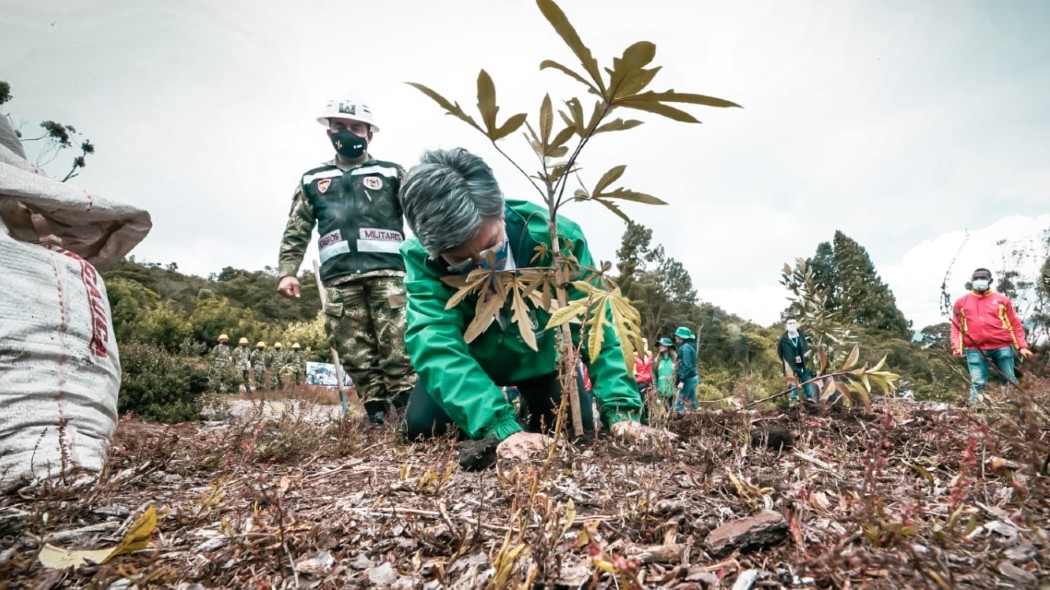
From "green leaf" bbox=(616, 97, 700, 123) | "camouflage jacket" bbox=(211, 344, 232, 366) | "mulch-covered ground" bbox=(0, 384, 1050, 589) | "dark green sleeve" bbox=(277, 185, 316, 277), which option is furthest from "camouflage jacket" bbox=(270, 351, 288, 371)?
"green leaf" bbox=(616, 97, 700, 123)

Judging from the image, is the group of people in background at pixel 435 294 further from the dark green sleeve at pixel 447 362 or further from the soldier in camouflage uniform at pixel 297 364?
the soldier in camouflage uniform at pixel 297 364

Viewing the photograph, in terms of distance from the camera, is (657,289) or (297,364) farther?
(657,289)

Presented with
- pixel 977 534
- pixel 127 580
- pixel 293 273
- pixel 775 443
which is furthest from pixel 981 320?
pixel 127 580

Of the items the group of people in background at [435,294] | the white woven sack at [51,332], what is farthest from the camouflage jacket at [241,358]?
the white woven sack at [51,332]

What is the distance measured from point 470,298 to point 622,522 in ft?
4.85

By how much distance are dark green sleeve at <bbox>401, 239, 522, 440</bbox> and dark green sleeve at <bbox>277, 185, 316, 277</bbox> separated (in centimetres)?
198

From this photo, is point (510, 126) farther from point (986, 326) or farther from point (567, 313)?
point (986, 326)

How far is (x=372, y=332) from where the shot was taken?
12.9 ft

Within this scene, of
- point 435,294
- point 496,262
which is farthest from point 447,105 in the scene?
point 435,294

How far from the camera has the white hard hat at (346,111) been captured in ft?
12.9

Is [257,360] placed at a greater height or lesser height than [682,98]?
greater

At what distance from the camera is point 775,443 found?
1.67 metres

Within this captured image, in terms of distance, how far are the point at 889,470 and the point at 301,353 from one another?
696 inches

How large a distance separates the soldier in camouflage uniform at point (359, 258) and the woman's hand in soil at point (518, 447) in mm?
2048
